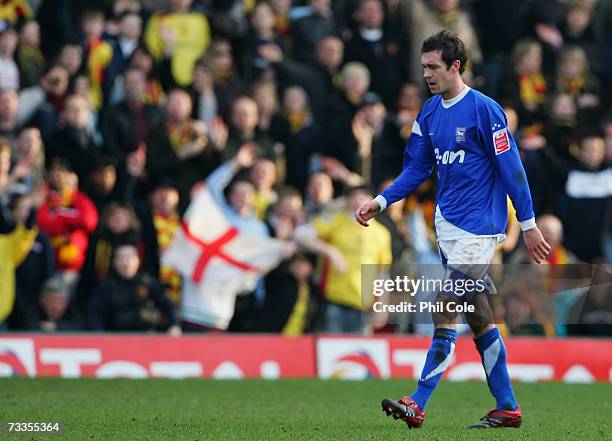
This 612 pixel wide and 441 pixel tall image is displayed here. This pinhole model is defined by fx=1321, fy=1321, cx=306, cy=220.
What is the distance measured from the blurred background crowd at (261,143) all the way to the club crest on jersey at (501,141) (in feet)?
18.6

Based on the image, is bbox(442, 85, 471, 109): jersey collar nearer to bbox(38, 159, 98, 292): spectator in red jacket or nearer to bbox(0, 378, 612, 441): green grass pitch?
bbox(0, 378, 612, 441): green grass pitch

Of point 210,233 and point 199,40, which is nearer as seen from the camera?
point 210,233

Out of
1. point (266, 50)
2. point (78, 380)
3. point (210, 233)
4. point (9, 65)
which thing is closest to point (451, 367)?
point (210, 233)

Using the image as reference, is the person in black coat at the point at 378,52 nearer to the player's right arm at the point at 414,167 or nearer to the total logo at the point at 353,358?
the total logo at the point at 353,358

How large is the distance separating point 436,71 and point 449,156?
570mm

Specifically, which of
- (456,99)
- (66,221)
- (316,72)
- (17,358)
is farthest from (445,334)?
(316,72)

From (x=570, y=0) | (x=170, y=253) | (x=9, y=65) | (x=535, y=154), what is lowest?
(x=170, y=253)

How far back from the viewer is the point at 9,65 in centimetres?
1552

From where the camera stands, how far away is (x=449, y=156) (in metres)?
8.72

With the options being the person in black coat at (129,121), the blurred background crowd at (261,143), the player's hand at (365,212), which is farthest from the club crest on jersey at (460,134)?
the person in black coat at (129,121)

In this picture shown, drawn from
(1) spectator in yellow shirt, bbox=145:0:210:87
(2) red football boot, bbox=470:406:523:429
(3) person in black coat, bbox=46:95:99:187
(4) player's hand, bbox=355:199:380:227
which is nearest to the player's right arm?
(4) player's hand, bbox=355:199:380:227

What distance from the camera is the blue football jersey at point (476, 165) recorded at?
8453mm

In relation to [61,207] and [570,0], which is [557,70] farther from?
[61,207]

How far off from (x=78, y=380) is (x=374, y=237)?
369 centimetres
